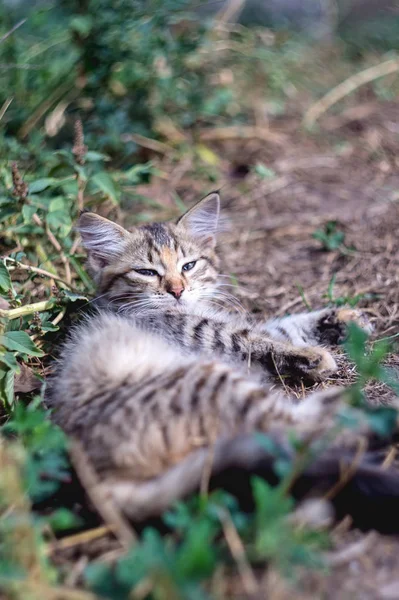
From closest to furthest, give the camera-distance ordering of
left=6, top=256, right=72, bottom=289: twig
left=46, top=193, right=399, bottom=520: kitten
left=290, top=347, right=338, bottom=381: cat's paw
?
left=46, top=193, right=399, bottom=520: kitten
left=290, top=347, right=338, bottom=381: cat's paw
left=6, top=256, right=72, bottom=289: twig

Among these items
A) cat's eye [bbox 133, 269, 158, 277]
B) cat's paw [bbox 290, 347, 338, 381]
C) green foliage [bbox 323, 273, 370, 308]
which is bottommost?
green foliage [bbox 323, 273, 370, 308]

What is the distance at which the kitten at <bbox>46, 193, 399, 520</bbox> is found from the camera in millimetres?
2070

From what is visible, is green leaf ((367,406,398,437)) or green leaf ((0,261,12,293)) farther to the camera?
green leaf ((0,261,12,293))

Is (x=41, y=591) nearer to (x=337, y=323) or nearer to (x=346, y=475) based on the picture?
(x=346, y=475)

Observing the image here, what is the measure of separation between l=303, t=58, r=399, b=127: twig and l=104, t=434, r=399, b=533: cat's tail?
15.8 ft

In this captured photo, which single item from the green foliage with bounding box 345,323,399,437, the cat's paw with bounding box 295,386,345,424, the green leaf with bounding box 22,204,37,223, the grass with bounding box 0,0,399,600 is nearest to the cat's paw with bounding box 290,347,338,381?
the grass with bounding box 0,0,399,600

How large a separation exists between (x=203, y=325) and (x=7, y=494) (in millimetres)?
1640

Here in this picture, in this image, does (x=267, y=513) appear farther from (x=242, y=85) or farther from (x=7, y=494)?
(x=242, y=85)

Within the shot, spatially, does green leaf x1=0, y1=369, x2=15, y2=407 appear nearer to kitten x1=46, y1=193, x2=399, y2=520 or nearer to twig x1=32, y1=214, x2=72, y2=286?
kitten x1=46, y1=193, x2=399, y2=520

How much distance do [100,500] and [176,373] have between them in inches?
26.9

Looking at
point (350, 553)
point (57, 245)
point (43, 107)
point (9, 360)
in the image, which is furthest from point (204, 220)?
point (350, 553)

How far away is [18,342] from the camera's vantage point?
117 inches

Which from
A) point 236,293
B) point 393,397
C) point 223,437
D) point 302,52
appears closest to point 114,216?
point 236,293

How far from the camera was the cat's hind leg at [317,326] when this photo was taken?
11.5ft
